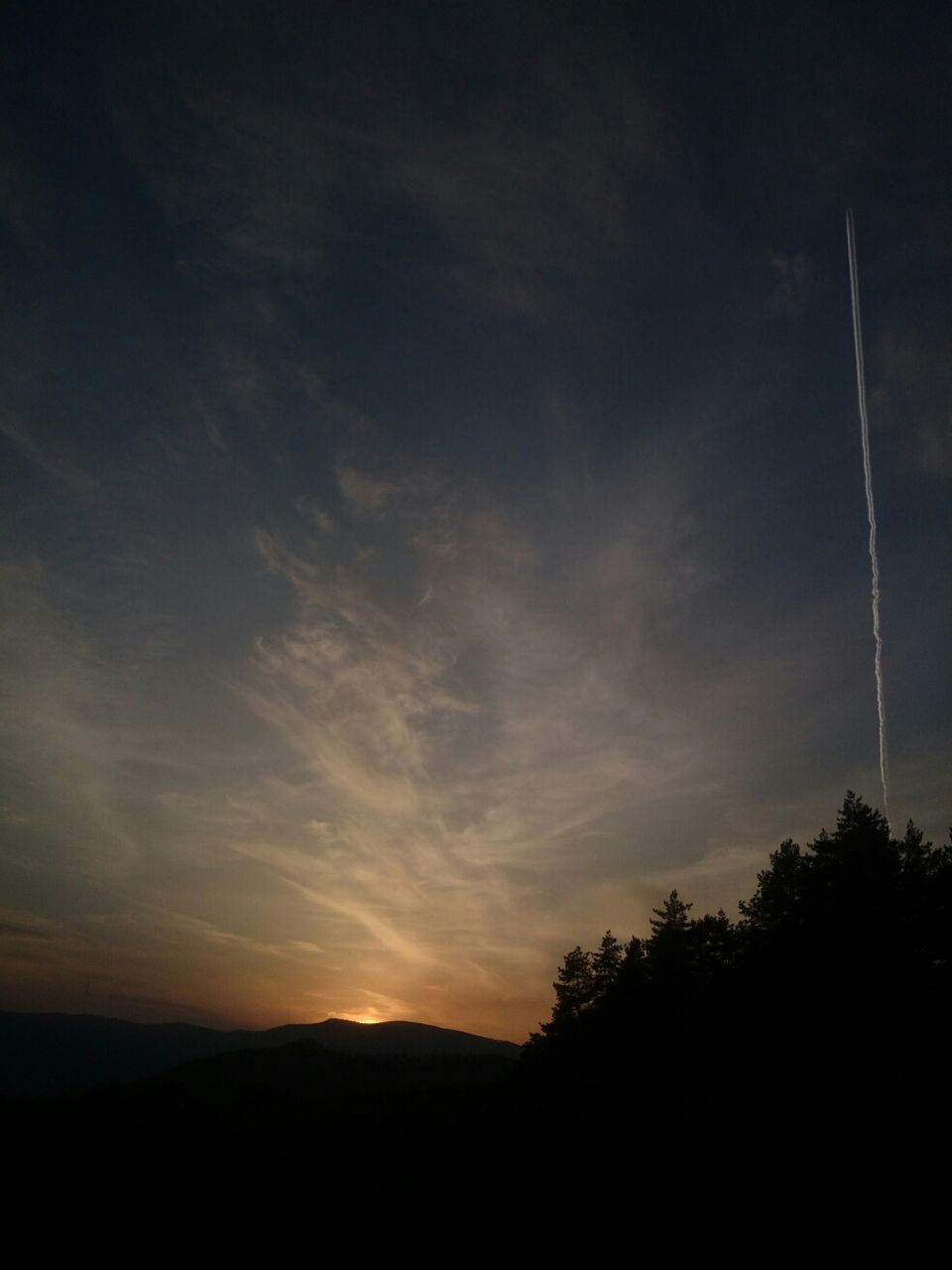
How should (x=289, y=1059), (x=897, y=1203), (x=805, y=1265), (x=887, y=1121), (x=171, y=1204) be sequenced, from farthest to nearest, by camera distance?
(x=289, y=1059)
(x=887, y=1121)
(x=171, y=1204)
(x=897, y=1203)
(x=805, y=1265)

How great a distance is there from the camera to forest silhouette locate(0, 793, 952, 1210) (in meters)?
16.1

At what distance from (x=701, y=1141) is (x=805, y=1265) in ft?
24.3

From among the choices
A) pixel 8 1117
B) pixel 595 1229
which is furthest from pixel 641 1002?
pixel 8 1117

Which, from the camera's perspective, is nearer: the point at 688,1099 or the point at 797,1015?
the point at 688,1099

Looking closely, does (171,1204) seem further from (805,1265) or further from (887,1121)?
(887,1121)

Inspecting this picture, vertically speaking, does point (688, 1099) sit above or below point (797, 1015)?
below

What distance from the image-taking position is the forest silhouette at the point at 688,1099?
52.9 ft

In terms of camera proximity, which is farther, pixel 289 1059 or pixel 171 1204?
pixel 289 1059

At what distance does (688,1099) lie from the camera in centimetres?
2352

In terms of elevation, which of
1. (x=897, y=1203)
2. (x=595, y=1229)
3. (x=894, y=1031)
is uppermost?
(x=894, y=1031)

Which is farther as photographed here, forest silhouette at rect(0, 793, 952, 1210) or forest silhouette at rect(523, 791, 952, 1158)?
forest silhouette at rect(523, 791, 952, 1158)

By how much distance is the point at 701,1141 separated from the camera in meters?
17.6

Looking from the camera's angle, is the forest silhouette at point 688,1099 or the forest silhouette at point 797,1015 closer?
the forest silhouette at point 688,1099

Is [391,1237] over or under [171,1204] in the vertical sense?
over
